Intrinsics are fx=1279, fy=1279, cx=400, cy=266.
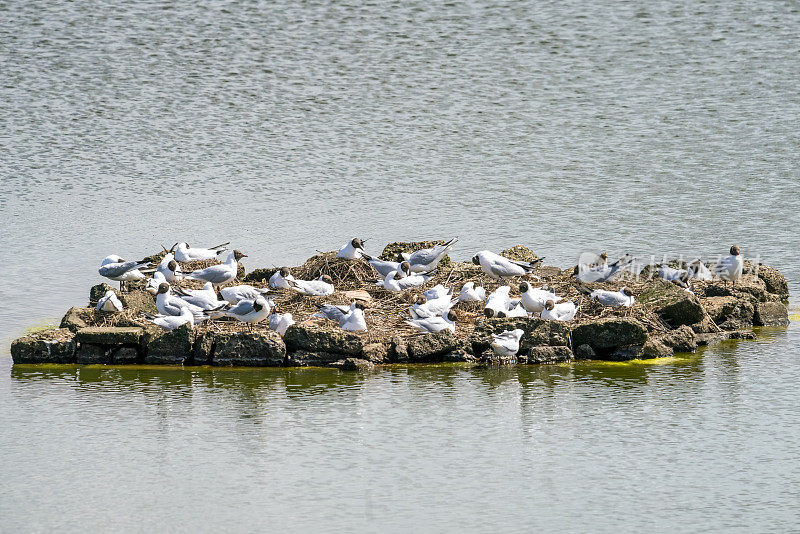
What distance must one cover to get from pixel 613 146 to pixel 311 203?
6106 millimetres

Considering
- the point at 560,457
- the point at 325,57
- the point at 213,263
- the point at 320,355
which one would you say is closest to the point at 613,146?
the point at 325,57

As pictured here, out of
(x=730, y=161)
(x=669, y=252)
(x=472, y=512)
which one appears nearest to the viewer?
(x=472, y=512)

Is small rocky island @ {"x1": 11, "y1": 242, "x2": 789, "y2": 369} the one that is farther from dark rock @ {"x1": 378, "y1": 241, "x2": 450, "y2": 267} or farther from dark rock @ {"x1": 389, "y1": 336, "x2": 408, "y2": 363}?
dark rock @ {"x1": 378, "y1": 241, "x2": 450, "y2": 267}

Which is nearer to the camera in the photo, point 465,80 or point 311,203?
point 311,203

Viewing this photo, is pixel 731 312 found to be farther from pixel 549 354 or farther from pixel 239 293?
pixel 239 293

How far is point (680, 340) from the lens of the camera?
11977 millimetres

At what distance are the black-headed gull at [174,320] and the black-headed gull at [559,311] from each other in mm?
3296

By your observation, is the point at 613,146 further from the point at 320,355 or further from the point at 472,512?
the point at 472,512

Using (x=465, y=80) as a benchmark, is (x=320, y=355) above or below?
below

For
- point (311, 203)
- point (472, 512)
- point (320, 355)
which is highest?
point (311, 203)

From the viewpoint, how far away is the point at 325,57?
28.7 meters

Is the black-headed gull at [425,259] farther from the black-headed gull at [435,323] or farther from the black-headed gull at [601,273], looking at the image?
the black-headed gull at [435,323]

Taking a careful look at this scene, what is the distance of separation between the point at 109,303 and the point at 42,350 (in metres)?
1.00

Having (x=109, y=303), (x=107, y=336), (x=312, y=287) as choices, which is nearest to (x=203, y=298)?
(x=109, y=303)
